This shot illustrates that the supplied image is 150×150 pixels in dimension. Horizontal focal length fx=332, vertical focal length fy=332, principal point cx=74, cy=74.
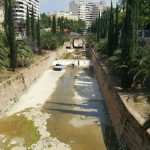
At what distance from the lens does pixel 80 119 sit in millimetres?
26172

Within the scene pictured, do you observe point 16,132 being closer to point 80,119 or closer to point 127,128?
point 80,119

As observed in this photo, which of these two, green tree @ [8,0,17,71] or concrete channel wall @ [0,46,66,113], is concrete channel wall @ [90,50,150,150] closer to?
concrete channel wall @ [0,46,66,113]

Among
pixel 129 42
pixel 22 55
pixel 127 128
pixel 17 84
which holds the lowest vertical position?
pixel 127 128

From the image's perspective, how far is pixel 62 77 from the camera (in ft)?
156

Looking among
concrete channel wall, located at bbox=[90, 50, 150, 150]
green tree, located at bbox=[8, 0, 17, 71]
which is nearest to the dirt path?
concrete channel wall, located at bbox=[90, 50, 150, 150]

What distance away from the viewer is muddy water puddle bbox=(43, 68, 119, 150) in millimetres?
21641

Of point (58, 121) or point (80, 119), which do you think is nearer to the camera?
point (58, 121)

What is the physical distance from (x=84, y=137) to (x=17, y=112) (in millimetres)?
8064

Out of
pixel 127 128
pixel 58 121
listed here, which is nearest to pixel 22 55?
pixel 58 121

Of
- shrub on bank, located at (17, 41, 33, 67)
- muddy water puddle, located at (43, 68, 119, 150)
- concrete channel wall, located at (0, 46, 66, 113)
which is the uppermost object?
shrub on bank, located at (17, 41, 33, 67)

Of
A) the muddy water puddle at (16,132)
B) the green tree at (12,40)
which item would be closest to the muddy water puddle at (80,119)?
the muddy water puddle at (16,132)

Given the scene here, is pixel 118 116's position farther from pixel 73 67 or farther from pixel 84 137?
pixel 73 67

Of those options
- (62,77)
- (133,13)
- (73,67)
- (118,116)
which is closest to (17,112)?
(118,116)

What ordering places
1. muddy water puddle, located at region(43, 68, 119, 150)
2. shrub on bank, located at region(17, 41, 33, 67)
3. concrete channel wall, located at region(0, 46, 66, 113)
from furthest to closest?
shrub on bank, located at region(17, 41, 33, 67), concrete channel wall, located at region(0, 46, 66, 113), muddy water puddle, located at region(43, 68, 119, 150)
